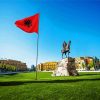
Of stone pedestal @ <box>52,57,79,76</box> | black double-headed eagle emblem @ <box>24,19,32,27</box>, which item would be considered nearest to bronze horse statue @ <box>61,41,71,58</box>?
stone pedestal @ <box>52,57,79,76</box>

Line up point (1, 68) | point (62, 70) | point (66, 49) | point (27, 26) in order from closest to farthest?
point (27, 26) → point (62, 70) → point (66, 49) → point (1, 68)

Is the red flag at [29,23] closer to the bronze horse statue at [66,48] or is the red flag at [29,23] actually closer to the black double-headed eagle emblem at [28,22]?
the black double-headed eagle emblem at [28,22]

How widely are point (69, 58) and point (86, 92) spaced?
92.9 feet

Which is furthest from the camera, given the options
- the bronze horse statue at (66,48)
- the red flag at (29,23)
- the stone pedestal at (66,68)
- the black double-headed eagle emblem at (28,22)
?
the bronze horse statue at (66,48)

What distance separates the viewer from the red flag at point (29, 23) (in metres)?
24.6

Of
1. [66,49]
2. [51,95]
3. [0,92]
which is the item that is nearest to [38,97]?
[51,95]

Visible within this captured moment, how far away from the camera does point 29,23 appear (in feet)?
82.7

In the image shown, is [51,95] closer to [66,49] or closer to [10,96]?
[10,96]

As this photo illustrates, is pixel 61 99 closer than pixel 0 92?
Yes

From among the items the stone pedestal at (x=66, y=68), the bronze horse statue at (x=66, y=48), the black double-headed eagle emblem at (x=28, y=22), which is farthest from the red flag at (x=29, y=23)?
the bronze horse statue at (x=66, y=48)

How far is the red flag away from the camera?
24642 millimetres

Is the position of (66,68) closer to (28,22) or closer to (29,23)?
(29,23)

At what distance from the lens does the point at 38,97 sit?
12.6 m

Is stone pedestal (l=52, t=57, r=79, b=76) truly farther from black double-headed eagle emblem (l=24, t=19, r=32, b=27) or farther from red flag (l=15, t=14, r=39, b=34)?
black double-headed eagle emblem (l=24, t=19, r=32, b=27)
